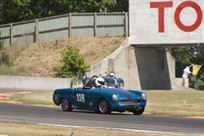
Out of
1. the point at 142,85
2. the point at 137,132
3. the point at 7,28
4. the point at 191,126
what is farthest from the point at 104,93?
the point at 7,28

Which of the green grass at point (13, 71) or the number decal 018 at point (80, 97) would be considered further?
the green grass at point (13, 71)

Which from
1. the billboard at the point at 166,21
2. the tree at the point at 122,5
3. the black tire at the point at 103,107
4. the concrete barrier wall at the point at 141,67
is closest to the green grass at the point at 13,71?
the concrete barrier wall at the point at 141,67

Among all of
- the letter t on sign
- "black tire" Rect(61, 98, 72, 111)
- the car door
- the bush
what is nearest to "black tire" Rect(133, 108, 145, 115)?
the car door

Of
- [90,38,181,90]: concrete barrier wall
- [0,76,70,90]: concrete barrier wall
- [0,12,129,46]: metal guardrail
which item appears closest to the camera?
[0,76,70,90]: concrete barrier wall

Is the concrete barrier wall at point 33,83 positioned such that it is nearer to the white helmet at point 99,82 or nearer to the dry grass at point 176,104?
the dry grass at point 176,104

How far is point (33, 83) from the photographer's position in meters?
44.8

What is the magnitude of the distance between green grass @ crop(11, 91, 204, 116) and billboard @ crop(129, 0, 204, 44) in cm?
1262

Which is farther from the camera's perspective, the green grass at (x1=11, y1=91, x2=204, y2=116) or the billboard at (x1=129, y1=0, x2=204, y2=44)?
the billboard at (x1=129, y1=0, x2=204, y2=44)

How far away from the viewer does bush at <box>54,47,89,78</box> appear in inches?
1828

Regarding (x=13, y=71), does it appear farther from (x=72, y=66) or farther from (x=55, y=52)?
(x=72, y=66)

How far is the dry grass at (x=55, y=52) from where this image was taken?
49.0 m

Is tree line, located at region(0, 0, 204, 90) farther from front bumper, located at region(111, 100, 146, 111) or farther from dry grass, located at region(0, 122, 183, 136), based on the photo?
dry grass, located at region(0, 122, 183, 136)

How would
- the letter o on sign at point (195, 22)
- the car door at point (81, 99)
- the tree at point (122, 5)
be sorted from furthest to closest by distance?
the tree at point (122, 5) → the letter o on sign at point (195, 22) → the car door at point (81, 99)

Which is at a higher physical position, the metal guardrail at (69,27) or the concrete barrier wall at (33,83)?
the metal guardrail at (69,27)
